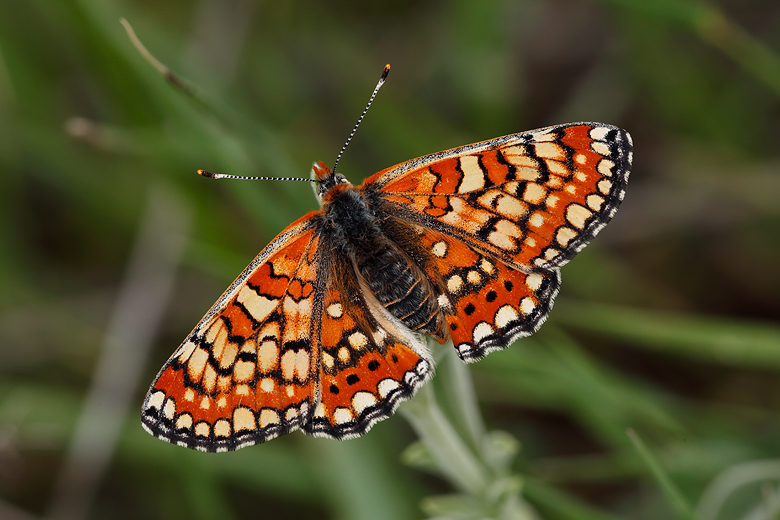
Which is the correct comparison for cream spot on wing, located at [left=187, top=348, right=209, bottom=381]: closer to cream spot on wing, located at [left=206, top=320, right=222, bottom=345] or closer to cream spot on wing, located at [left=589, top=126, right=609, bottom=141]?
cream spot on wing, located at [left=206, top=320, right=222, bottom=345]

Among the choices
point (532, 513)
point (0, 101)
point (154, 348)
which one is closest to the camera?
point (532, 513)

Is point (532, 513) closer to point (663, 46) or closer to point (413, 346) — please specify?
point (413, 346)

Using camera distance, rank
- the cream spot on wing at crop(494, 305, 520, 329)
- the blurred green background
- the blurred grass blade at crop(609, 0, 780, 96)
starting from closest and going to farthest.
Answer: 1. the cream spot on wing at crop(494, 305, 520, 329)
2. the blurred green background
3. the blurred grass blade at crop(609, 0, 780, 96)

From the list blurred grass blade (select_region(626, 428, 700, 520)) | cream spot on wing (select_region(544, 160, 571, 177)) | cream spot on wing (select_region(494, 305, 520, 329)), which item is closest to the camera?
blurred grass blade (select_region(626, 428, 700, 520))

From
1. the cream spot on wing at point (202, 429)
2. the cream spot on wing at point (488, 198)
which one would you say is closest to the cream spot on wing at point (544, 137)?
the cream spot on wing at point (488, 198)

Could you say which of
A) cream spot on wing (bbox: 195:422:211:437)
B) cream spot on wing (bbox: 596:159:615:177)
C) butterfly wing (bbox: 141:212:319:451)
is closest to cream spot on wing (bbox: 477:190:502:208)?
cream spot on wing (bbox: 596:159:615:177)

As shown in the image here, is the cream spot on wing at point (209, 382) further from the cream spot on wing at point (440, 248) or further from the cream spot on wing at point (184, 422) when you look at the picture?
the cream spot on wing at point (440, 248)

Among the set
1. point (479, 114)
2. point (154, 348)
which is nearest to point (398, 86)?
point (479, 114)
